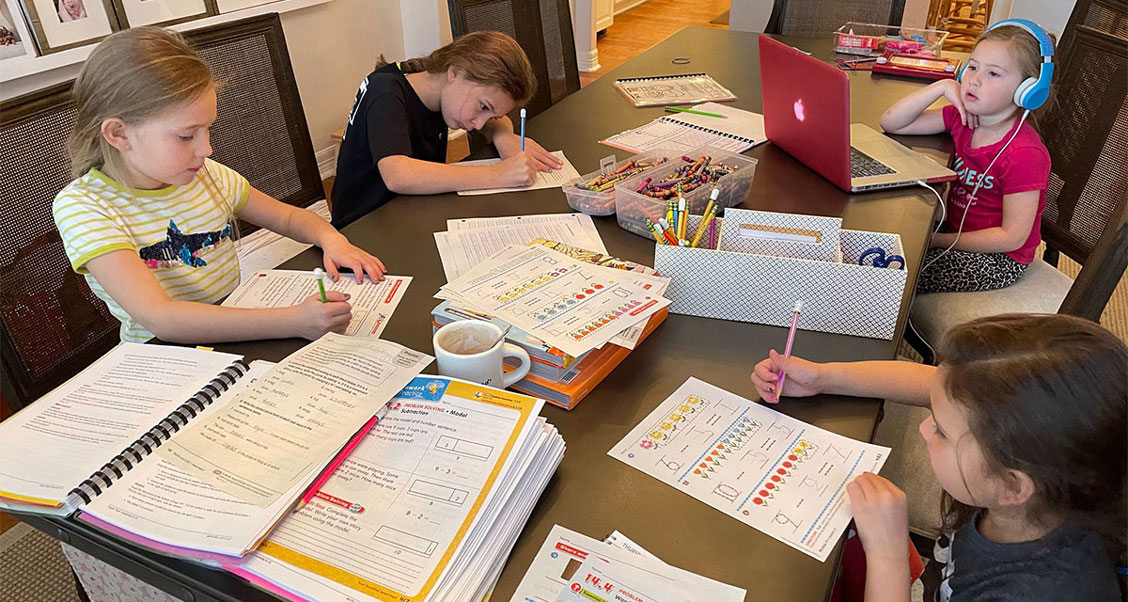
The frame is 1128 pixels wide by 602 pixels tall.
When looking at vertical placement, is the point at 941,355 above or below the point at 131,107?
below

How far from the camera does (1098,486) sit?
2.52 feet

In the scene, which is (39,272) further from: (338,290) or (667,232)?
(667,232)

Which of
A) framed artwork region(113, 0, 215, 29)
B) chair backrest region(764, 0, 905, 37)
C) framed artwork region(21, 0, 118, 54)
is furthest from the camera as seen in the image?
chair backrest region(764, 0, 905, 37)

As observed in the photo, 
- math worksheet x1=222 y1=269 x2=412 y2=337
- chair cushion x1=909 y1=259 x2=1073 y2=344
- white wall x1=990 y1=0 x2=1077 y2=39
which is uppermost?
math worksheet x1=222 y1=269 x2=412 y2=337

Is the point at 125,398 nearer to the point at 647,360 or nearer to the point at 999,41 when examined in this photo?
the point at 647,360

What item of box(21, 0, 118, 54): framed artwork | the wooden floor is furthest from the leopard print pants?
the wooden floor

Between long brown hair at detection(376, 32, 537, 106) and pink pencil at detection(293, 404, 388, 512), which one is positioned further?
long brown hair at detection(376, 32, 537, 106)

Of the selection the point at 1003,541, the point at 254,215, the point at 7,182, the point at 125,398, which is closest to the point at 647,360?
the point at 1003,541

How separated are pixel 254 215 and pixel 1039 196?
5.34 feet

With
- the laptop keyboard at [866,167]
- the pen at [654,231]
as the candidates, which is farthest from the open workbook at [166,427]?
the laptop keyboard at [866,167]

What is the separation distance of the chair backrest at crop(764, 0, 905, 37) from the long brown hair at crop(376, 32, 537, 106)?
1.34 meters

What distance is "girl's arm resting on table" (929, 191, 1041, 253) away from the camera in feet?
5.34

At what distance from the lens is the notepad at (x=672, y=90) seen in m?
2.04

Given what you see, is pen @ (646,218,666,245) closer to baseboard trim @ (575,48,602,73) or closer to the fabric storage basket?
the fabric storage basket
